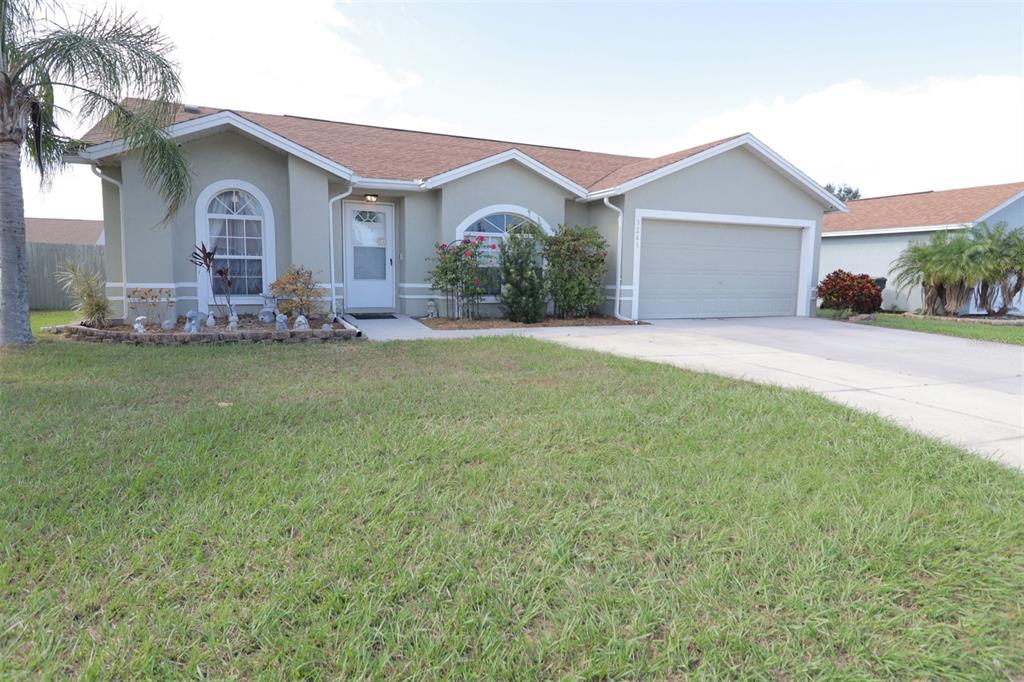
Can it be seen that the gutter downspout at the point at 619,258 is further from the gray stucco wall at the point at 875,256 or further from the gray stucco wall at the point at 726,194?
the gray stucco wall at the point at 875,256

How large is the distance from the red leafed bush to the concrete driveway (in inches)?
73.2

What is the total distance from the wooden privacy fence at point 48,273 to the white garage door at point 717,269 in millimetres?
14956

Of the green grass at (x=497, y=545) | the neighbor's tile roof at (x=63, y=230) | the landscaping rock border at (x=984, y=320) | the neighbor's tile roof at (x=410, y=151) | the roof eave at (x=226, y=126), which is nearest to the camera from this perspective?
the green grass at (x=497, y=545)

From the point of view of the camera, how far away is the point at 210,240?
10633mm

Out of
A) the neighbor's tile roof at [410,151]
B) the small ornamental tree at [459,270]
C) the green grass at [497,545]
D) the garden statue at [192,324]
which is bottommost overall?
the green grass at [497,545]

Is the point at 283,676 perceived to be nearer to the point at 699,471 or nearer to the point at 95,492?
the point at 95,492

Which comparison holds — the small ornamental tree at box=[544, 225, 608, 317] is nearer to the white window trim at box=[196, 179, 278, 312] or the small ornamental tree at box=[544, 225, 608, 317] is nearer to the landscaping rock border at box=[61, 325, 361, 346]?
the landscaping rock border at box=[61, 325, 361, 346]

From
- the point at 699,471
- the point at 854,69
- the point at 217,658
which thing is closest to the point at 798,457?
the point at 699,471

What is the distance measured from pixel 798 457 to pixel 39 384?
6854 millimetres

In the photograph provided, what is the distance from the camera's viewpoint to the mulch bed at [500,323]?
11.2 meters

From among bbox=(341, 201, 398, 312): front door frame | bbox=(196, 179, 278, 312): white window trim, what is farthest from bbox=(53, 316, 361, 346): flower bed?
bbox=(341, 201, 398, 312): front door frame

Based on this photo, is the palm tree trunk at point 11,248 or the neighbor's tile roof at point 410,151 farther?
the neighbor's tile roof at point 410,151

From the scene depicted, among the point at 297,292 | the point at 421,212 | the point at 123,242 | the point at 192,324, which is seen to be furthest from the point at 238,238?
the point at 421,212

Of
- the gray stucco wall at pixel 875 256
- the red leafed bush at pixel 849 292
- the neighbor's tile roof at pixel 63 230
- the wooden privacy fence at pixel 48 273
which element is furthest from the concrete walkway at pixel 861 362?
the neighbor's tile roof at pixel 63 230
